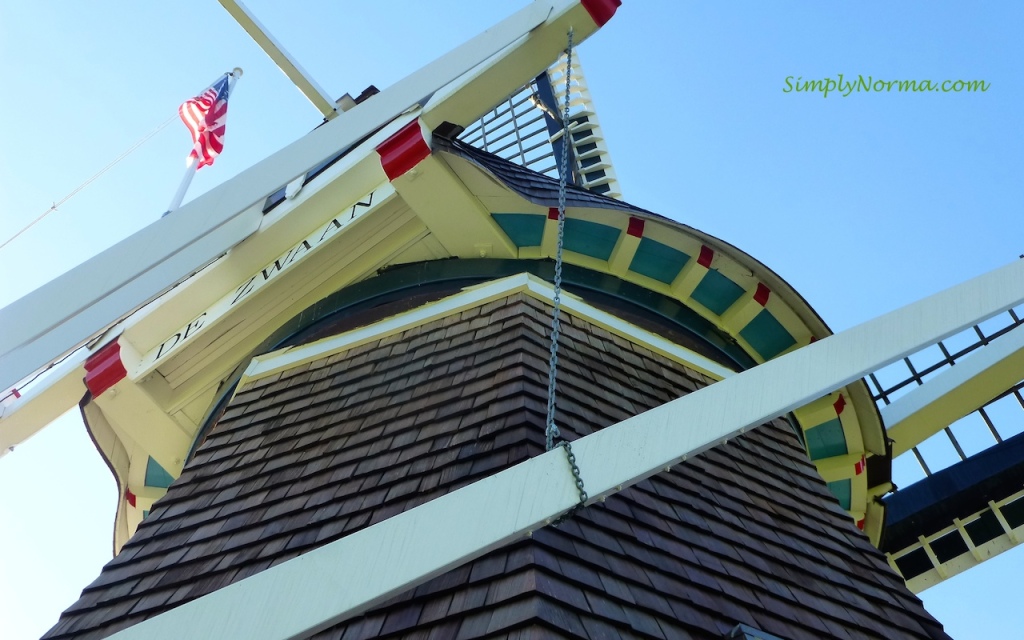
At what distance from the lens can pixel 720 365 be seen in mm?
4961

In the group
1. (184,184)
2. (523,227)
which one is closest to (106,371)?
(184,184)

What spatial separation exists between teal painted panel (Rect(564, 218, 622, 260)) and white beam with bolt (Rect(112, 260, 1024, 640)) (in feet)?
10.1

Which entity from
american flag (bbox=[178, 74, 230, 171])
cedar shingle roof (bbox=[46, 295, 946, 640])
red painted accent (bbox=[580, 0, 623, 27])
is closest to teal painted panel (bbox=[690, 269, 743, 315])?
cedar shingle roof (bbox=[46, 295, 946, 640])

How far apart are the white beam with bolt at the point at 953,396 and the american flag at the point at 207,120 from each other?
563 centimetres

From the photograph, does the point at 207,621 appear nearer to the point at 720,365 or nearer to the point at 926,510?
the point at 720,365

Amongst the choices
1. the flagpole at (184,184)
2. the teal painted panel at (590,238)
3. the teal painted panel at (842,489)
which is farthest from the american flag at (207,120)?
the teal painted panel at (842,489)

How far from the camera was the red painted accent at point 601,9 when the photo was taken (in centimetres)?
458

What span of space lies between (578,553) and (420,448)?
957 mm

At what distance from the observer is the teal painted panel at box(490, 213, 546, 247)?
4.94 m

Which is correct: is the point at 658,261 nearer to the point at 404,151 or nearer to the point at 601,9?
the point at 601,9

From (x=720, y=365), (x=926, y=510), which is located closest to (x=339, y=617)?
(x=720, y=365)

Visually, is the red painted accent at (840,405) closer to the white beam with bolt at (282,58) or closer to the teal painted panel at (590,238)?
the teal painted panel at (590,238)

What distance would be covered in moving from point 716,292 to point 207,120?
431 centimetres

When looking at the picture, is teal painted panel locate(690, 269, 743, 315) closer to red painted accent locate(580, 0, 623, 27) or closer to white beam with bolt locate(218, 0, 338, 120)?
red painted accent locate(580, 0, 623, 27)
